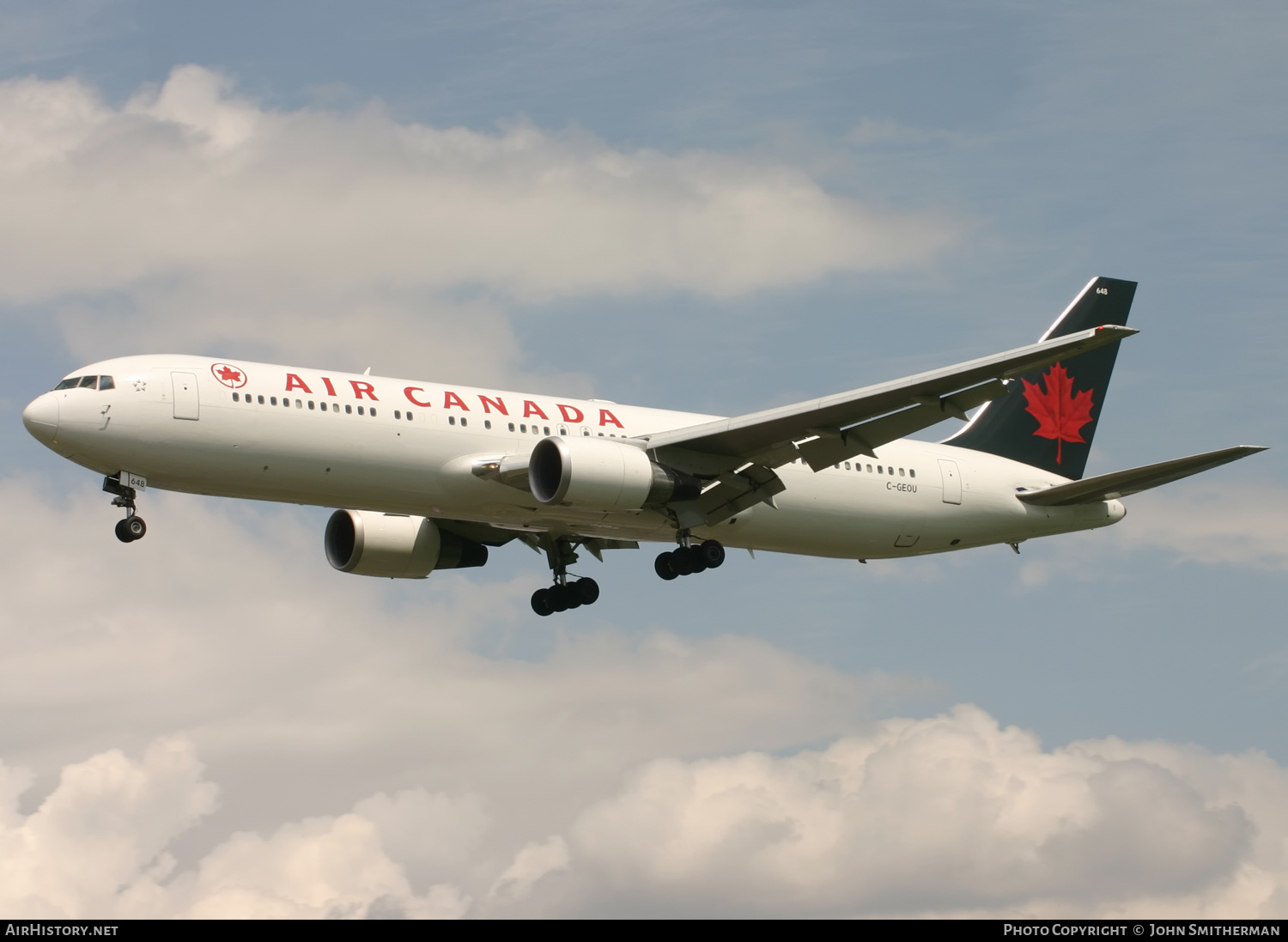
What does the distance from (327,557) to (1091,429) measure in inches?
859

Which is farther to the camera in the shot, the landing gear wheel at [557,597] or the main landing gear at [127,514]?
the landing gear wheel at [557,597]

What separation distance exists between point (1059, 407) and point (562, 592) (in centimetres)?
1500

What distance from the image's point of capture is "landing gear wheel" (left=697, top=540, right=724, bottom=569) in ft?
127

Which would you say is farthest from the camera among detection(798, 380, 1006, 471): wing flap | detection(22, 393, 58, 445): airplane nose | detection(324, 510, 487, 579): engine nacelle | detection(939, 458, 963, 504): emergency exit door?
detection(324, 510, 487, 579): engine nacelle

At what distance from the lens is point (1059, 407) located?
45.8 m

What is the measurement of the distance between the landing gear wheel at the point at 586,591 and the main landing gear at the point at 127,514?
1306cm

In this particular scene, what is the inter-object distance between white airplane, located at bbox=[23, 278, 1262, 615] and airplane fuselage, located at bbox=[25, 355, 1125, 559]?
42 millimetres

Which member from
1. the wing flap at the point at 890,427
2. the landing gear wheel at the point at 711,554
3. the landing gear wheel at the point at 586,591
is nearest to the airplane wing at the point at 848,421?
the wing flap at the point at 890,427

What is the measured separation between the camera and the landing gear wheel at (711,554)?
38688mm

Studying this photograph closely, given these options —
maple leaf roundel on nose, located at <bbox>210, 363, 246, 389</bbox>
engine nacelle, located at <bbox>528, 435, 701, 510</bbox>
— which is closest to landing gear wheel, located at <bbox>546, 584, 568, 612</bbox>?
engine nacelle, located at <bbox>528, 435, 701, 510</bbox>

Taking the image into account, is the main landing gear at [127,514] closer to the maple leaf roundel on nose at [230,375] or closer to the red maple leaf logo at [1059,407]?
the maple leaf roundel on nose at [230,375]

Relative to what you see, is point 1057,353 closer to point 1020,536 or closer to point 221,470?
point 1020,536

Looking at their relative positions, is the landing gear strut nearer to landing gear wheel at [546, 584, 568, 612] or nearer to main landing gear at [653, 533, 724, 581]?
landing gear wheel at [546, 584, 568, 612]
